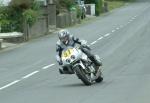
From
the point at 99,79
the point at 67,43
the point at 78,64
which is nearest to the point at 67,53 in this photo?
the point at 67,43

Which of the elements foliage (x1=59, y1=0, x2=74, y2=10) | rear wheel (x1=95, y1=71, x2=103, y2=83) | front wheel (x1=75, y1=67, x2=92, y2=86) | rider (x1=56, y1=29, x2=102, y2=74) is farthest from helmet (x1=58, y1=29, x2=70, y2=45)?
foliage (x1=59, y1=0, x2=74, y2=10)

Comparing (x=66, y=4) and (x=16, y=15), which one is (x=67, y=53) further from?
(x=66, y=4)

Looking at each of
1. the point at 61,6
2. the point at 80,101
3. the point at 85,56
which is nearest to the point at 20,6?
the point at 61,6

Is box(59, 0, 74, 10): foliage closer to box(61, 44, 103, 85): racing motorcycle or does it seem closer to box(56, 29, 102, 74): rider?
box(56, 29, 102, 74): rider

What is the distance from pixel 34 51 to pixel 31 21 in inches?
390

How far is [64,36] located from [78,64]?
2.56ft

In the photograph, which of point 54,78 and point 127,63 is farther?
point 127,63

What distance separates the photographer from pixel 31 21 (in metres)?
40.9

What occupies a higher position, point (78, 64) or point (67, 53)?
point (67, 53)

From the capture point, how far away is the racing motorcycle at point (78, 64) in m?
16.0

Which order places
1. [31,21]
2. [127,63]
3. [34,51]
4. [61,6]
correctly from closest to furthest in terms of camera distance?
[127,63]
[34,51]
[31,21]
[61,6]

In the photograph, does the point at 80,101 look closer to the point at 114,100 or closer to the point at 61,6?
the point at 114,100

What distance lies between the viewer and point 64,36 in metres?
16.1

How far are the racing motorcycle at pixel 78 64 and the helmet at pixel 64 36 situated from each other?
0.68 feet
